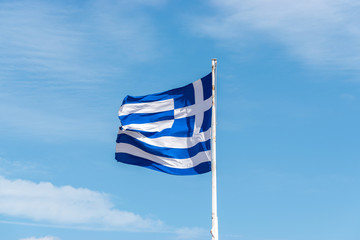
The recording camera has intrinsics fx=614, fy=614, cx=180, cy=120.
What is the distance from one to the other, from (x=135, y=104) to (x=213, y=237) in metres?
8.72

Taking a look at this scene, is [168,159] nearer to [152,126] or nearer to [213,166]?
[152,126]

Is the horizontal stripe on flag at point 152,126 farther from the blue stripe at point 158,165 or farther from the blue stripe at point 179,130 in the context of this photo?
the blue stripe at point 158,165

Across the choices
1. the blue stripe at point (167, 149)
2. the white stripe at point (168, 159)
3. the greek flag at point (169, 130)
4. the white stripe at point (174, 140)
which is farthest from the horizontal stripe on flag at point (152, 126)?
the white stripe at point (168, 159)

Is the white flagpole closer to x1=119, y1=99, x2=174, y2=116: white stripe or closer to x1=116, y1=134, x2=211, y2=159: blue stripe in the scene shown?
x1=116, y1=134, x2=211, y2=159: blue stripe

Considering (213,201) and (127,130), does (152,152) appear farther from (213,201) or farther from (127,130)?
(213,201)

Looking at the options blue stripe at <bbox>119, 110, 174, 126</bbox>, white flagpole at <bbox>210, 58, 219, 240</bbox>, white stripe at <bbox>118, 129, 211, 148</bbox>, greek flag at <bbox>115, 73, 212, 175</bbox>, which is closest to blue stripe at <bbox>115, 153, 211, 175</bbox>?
greek flag at <bbox>115, 73, 212, 175</bbox>

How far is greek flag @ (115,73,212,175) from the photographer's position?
30.8 metres

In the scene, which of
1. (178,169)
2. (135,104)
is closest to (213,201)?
(178,169)

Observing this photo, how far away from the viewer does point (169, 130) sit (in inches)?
1261

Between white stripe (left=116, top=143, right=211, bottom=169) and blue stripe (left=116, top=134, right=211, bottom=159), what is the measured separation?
160 millimetres

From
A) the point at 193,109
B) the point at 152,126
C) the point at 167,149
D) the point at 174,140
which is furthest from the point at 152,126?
the point at 193,109

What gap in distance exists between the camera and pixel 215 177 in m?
29.0

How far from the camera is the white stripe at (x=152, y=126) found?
106 feet

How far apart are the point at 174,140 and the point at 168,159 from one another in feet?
3.50
